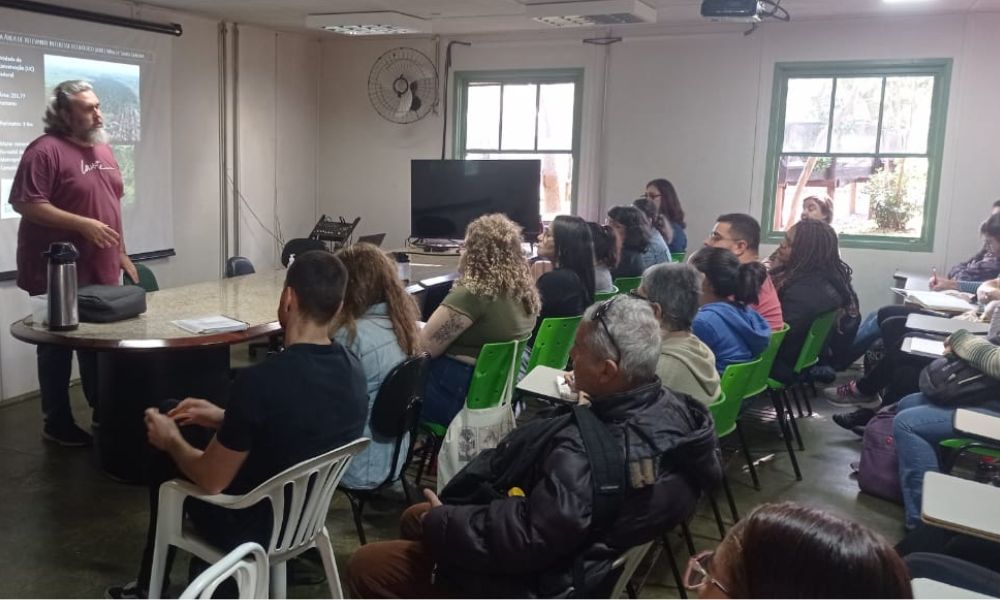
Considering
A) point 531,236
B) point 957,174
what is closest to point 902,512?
point 957,174

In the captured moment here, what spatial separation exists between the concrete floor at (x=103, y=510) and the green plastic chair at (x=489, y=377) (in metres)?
0.44

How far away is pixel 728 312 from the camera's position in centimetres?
327

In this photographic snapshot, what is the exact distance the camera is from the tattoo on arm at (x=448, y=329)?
10.3 ft

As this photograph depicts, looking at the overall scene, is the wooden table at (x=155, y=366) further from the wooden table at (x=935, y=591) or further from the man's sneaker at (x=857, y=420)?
the man's sneaker at (x=857, y=420)

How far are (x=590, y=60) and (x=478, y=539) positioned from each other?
5347 millimetres

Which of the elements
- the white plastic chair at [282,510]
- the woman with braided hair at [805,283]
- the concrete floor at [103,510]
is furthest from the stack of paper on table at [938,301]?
the white plastic chair at [282,510]

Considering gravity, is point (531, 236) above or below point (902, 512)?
above

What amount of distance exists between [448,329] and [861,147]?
4125mm

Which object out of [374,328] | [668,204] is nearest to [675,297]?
[374,328]

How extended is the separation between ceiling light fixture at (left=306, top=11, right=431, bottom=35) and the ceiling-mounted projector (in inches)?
87.8

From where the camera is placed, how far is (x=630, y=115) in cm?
639

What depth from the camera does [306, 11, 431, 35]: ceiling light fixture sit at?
5.74 metres

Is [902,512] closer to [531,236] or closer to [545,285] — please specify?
[545,285]

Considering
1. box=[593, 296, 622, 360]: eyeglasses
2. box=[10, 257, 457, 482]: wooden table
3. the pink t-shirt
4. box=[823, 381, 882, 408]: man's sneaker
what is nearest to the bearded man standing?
box=[10, 257, 457, 482]: wooden table
